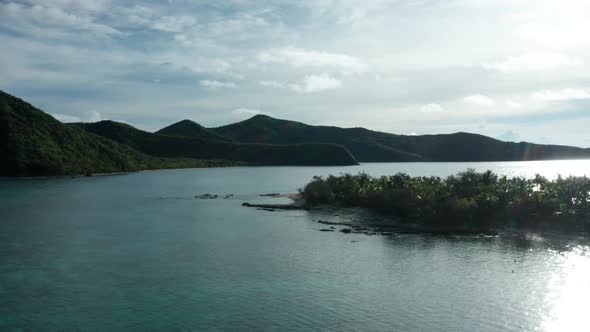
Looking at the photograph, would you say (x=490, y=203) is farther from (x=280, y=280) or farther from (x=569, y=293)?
(x=280, y=280)

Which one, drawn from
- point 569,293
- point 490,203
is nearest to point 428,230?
point 490,203

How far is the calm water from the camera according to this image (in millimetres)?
29016

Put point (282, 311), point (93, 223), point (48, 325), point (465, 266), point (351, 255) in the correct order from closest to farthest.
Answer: point (48, 325), point (282, 311), point (465, 266), point (351, 255), point (93, 223)

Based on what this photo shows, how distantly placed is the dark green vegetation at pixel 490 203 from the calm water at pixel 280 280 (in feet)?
23.8

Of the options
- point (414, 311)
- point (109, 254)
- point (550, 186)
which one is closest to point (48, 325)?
point (109, 254)

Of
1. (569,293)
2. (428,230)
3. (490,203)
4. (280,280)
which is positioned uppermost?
(490,203)

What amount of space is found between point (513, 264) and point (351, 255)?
1530cm

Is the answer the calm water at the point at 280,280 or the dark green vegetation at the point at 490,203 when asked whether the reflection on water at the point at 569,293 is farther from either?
the dark green vegetation at the point at 490,203

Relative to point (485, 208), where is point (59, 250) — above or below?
below

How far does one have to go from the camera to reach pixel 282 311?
3048 centimetres

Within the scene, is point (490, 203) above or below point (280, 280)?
above

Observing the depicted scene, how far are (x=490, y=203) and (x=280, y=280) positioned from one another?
38565 millimetres

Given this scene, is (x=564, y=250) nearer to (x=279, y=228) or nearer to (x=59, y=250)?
(x=279, y=228)

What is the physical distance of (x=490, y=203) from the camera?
63656 mm
